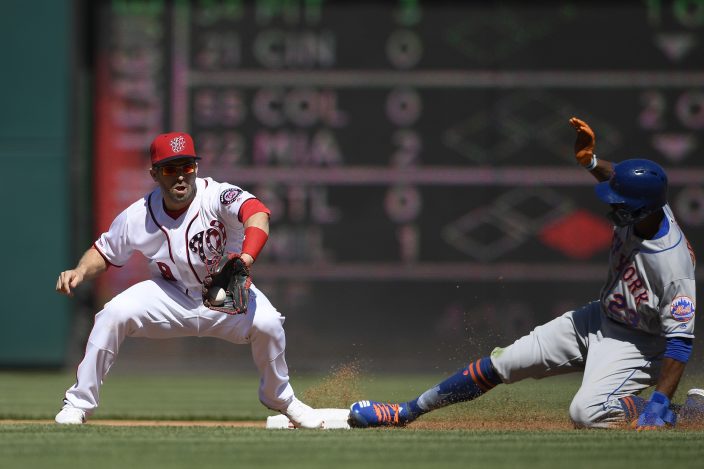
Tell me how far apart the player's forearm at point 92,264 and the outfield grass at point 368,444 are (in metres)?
0.77

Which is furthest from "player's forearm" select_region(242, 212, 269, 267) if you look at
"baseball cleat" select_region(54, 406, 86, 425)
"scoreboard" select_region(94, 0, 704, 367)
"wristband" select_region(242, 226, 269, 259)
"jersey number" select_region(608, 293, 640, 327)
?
"scoreboard" select_region(94, 0, 704, 367)

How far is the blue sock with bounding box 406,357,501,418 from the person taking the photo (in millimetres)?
5629

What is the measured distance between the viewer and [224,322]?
571cm

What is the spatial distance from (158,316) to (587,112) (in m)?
5.16

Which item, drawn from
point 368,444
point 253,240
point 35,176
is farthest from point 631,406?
point 35,176

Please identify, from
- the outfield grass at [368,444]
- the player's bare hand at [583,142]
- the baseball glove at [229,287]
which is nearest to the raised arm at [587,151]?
the player's bare hand at [583,142]

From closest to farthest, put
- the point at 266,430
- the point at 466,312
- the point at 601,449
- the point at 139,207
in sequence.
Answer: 1. the point at 601,449
2. the point at 266,430
3. the point at 139,207
4. the point at 466,312

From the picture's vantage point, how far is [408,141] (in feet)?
32.7

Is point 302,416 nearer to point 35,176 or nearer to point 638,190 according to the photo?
point 638,190

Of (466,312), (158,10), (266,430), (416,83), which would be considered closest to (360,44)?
(416,83)

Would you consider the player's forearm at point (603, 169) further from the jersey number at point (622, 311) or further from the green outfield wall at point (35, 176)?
the green outfield wall at point (35, 176)

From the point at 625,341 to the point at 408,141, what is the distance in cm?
452

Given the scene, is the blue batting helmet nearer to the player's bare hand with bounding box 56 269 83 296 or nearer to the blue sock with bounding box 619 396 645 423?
the blue sock with bounding box 619 396 645 423

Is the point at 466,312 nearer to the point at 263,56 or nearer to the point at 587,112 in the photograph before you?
the point at 587,112
